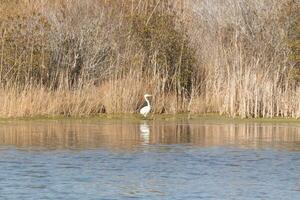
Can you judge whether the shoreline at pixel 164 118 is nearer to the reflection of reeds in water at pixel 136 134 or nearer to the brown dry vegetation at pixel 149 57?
the brown dry vegetation at pixel 149 57

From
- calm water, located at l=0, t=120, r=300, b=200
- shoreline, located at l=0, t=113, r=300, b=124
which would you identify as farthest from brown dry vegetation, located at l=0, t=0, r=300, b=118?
calm water, located at l=0, t=120, r=300, b=200

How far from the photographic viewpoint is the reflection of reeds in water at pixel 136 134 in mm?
16531

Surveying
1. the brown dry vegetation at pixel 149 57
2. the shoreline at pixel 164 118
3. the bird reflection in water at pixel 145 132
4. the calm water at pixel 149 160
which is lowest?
the calm water at pixel 149 160

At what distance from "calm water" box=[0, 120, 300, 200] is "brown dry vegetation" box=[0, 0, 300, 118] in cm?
156

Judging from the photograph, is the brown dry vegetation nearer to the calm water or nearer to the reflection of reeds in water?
the reflection of reeds in water

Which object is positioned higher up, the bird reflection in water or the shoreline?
the shoreline

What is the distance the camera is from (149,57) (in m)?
24.1

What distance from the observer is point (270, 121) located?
20781 millimetres

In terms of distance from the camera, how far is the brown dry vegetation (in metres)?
21.7

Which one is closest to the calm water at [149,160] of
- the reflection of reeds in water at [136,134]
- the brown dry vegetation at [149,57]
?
the reflection of reeds in water at [136,134]

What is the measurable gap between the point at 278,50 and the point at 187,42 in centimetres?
273

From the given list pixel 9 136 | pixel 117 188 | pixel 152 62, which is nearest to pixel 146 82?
pixel 152 62

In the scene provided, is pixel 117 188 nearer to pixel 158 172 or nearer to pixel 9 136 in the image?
pixel 158 172

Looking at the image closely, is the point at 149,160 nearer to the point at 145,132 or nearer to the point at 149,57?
the point at 145,132
